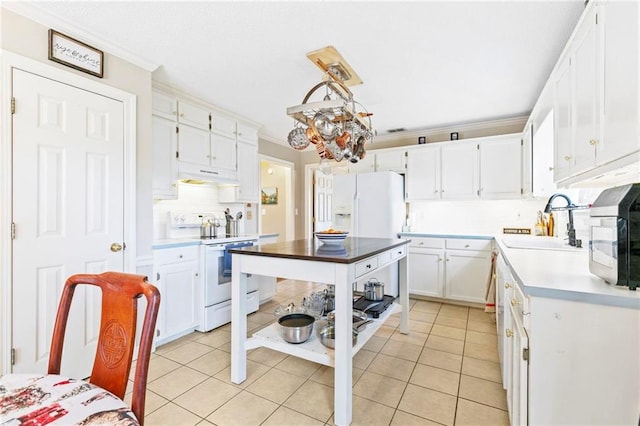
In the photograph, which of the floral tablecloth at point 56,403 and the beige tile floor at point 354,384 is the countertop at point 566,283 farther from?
the floral tablecloth at point 56,403

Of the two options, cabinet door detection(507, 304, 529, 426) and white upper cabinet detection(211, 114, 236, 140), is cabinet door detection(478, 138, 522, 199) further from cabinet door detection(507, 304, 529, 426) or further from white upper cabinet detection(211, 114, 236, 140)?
white upper cabinet detection(211, 114, 236, 140)

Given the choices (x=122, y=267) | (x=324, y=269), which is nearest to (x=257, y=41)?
(x=324, y=269)

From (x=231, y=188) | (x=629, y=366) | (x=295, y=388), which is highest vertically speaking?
(x=231, y=188)

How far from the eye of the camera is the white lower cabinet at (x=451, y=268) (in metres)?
3.55

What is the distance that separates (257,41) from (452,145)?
2.91 meters

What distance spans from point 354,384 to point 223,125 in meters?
3.11

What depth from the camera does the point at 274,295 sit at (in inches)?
161

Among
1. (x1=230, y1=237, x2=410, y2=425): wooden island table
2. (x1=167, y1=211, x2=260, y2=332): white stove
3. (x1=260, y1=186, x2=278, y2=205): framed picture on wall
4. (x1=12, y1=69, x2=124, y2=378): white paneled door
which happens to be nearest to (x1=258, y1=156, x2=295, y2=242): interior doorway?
(x1=260, y1=186, x2=278, y2=205): framed picture on wall

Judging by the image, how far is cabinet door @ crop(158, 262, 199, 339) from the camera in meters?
2.65

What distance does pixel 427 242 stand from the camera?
387cm

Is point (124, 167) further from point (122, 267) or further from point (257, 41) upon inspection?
point (257, 41)

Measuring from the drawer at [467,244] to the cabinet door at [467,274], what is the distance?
0.16 ft

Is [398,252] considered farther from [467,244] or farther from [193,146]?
[193,146]

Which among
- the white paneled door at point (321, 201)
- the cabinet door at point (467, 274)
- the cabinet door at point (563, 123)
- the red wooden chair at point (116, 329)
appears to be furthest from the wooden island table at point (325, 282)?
the white paneled door at point (321, 201)
